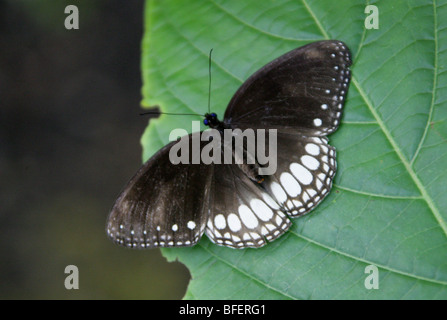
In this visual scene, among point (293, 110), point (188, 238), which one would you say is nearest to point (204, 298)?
point (188, 238)

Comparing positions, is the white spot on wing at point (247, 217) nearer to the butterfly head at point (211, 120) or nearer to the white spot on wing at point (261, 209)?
the white spot on wing at point (261, 209)

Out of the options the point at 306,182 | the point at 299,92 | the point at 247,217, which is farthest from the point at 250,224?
the point at 299,92

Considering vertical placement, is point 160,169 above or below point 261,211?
above

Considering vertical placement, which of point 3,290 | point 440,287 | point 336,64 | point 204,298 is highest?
point 336,64

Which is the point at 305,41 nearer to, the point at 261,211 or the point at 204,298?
the point at 261,211

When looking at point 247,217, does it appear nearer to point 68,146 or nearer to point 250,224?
point 250,224

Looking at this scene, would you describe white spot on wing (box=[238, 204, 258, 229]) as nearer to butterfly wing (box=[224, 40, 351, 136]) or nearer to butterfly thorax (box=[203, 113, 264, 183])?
butterfly thorax (box=[203, 113, 264, 183])

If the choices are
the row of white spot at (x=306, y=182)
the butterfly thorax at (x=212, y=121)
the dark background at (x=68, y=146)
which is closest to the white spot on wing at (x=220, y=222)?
the row of white spot at (x=306, y=182)
